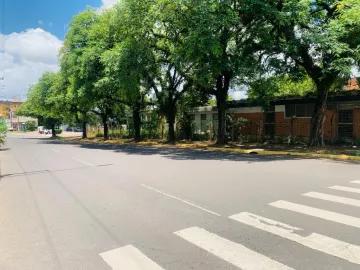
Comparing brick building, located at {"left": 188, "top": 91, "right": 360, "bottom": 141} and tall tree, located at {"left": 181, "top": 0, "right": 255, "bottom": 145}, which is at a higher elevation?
tall tree, located at {"left": 181, "top": 0, "right": 255, "bottom": 145}

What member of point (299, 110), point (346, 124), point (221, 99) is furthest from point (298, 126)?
point (221, 99)

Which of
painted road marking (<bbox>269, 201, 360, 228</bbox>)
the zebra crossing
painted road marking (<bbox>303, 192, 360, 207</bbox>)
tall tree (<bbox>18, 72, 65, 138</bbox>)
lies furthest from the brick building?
tall tree (<bbox>18, 72, 65, 138</bbox>)

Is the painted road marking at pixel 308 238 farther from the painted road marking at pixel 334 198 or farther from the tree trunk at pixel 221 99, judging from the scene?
the tree trunk at pixel 221 99

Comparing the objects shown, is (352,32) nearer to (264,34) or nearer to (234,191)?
(264,34)

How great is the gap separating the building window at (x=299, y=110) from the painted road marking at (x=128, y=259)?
19.6 m

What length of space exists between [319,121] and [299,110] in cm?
388

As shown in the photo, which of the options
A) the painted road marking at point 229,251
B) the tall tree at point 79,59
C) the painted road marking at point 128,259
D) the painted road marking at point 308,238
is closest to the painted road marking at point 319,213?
the painted road marking at point 308,238

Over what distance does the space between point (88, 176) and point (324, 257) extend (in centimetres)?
813

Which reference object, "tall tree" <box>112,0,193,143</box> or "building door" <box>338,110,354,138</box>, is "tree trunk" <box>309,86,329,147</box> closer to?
"building door" <box>338,110,354,138</box>

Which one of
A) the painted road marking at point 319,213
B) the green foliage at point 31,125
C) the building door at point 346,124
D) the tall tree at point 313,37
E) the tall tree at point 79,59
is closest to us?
the painted road marking at point 319,213

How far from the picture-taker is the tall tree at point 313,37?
14.4 meters

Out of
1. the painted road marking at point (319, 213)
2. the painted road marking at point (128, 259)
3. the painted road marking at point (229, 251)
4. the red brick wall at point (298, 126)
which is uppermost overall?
the red brick wall at point (298, 126)

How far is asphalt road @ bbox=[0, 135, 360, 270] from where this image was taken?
4.09m

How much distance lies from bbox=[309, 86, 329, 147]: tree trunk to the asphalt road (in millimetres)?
8778
